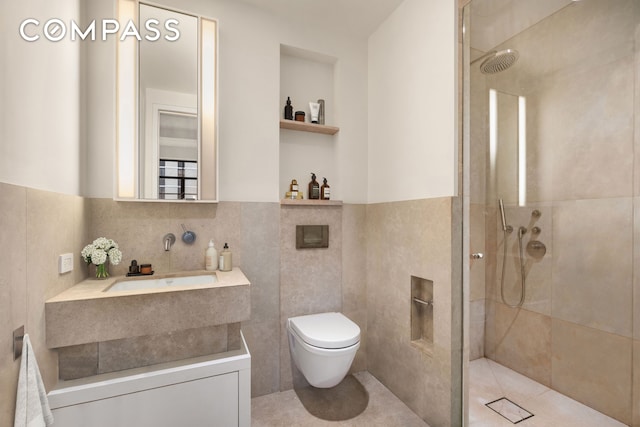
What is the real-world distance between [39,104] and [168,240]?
33.2 inches

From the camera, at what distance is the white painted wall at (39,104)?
0.95 metres

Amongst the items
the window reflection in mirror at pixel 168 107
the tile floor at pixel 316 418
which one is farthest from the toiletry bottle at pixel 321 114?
A: the tile floor at pixel 316 418

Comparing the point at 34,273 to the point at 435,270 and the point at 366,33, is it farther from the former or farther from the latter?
the point at 366,33

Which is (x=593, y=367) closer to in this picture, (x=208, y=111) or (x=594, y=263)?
(x=594, y=263)

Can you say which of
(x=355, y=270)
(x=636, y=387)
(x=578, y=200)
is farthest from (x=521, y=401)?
(x=355, y=270)

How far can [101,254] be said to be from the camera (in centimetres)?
146

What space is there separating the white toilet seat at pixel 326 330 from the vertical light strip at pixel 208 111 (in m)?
0.96

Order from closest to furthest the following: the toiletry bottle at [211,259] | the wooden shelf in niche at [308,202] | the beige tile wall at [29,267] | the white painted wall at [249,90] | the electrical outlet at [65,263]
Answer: the beige tile wall at [29,267] < the electrical outlet at [65,263] < the toiletry bottle at [211,259] < the white painted wall at [249,90] < the wooden shelf in niche at [308,202]

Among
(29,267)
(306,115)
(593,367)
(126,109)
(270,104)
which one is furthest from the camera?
(306,115)

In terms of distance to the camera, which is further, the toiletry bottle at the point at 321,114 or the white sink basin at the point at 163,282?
the toiletry bottle at the point at 321,114

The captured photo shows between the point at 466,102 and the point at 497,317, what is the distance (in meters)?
1.19

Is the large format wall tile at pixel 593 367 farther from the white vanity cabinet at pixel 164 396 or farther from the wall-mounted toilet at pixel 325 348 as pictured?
the white vanity cabinet at pixel 164 396

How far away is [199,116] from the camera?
1752mm

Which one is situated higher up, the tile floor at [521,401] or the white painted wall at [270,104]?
the white painted wall at [270,104]
